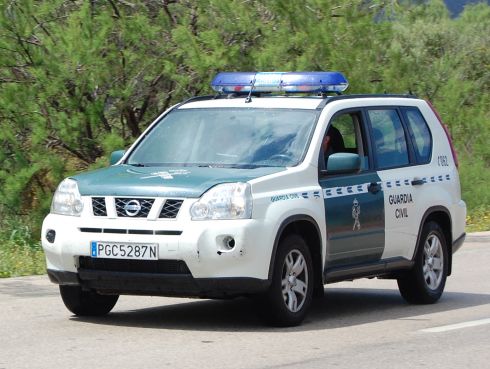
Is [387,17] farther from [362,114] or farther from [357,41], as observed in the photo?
[362,114]

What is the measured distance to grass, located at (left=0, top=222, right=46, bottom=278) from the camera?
10.3 meters

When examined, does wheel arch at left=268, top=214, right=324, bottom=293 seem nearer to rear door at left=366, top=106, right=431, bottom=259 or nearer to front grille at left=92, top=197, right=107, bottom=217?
rear door at left=366, top=106, right=431, bottom=259

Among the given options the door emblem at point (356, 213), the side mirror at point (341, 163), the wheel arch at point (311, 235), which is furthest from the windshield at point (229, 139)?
the door emblem at point (356, 213)

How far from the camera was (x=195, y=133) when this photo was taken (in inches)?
309

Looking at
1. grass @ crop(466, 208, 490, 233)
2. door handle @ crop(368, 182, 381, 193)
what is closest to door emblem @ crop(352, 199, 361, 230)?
door handle @ crop(368, 182, 381, 193)

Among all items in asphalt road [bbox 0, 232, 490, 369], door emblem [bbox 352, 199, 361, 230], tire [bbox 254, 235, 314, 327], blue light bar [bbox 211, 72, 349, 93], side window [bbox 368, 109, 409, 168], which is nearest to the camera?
asphalt road [bbox 0, 232, 490, 369]

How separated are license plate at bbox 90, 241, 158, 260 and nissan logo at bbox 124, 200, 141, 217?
22 cm

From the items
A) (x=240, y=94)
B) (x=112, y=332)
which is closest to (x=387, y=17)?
(x=240, y=94)

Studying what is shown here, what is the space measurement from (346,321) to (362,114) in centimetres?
177

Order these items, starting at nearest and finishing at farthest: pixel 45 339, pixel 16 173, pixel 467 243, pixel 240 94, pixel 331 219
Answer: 1. pixel 45 339
2. pixel 331 219
3. pixel 240 94
4. pixel 16 173
5. pixel 467 243

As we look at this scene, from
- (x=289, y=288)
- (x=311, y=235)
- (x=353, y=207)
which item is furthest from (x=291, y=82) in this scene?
(x=289, y=288)

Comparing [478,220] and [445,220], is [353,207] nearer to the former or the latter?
[445,220]

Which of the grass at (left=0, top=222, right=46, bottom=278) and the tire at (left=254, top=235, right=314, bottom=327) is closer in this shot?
the tire at (left=254, top=235, right=314, bottom=327)

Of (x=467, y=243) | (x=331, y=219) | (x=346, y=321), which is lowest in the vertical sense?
(x=467, y=243)
